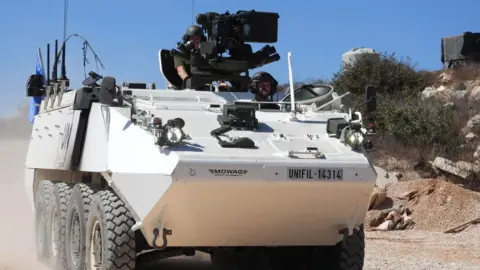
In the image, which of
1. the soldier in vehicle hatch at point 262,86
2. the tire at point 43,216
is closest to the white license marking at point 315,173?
the soldier in vehicle hatch at point 262,86

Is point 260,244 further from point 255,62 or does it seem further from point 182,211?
point 255,62

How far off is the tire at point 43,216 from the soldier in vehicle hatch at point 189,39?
2066mm

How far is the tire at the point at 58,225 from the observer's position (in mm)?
9195

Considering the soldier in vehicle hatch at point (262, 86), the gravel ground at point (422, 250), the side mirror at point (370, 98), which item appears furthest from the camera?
the gravel ground at point (422, 250)

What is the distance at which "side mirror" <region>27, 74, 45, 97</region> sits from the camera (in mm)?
11797

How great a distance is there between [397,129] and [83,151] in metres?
17.7

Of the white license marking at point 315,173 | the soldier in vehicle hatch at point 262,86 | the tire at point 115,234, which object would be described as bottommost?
the tire at point 115,234

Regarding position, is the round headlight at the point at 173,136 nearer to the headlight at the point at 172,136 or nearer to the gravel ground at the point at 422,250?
the headlight at the point at 172,136

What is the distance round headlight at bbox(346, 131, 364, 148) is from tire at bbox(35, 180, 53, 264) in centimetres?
398

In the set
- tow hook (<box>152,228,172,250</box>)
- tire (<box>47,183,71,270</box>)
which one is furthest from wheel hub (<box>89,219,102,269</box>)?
tire (<box>47,183,71,270</box>)

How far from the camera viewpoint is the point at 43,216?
10.4 m

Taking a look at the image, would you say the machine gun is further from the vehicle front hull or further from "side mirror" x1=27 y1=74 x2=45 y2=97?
"side mirror" x1=27 y1=74 x2=45 y2=97

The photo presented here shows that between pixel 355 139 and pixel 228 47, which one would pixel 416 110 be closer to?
pixel 228 47

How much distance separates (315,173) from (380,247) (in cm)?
689
